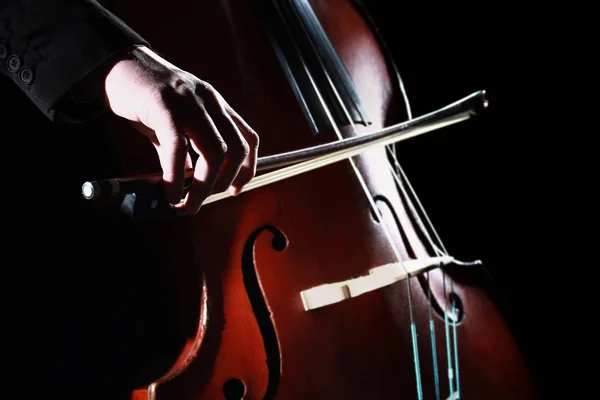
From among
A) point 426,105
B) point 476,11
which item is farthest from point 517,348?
point 476,11

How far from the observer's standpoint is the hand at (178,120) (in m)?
0.41

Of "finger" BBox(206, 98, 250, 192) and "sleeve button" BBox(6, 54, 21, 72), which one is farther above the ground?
"sleeve button" BBox(6, 54, 21, 72)

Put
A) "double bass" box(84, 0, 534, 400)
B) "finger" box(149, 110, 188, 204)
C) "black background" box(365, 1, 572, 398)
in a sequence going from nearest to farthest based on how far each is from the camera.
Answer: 1. "finger" box(149, 110, 188, 204)
2. "double bass" box(84, 0, 534, 400)
3. "black background" box(365, 1, 572, 398)

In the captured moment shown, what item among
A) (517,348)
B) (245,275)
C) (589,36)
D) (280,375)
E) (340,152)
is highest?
(589,36)

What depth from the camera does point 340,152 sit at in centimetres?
66

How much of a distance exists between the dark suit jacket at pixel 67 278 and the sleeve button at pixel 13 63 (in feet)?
0.36

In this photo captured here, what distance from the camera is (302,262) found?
61 cm

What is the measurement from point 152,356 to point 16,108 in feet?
1.24

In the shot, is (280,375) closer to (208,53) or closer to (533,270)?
(208,53)

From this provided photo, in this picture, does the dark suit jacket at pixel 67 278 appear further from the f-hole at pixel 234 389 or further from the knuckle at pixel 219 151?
the knuckle at pixel 219 151

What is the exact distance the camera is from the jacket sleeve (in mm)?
448

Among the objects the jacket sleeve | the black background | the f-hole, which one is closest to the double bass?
the f-hole

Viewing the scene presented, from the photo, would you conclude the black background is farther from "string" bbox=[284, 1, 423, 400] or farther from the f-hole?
the f-hole

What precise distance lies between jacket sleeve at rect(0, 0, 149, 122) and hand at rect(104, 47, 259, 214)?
0.07ft
